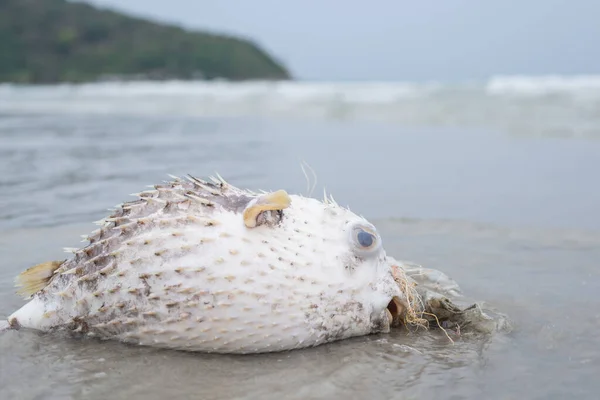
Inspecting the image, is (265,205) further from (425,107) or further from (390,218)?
(425,107)

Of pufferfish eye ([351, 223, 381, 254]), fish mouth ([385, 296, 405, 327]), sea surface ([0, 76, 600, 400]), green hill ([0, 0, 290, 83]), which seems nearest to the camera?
sea surface ([0, 76, 600, 400])

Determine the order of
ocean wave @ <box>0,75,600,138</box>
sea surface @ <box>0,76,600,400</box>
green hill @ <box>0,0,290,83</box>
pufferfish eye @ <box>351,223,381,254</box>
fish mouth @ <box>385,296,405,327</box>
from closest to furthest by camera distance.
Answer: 1. sea surface @ <box>0,76,600,400</box>
2. pufferfish eye @ <box>351,223,381,254</box>
3. fish mouth @ <box>385,296,405,327</box>
4. ocean wave @ <box>0,75,600,138</box>
5. green hill @ <box>0,0,290,83</box>

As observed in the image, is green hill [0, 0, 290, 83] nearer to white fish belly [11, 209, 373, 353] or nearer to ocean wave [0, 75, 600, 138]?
ocean wave [0, 75, 600, 138]

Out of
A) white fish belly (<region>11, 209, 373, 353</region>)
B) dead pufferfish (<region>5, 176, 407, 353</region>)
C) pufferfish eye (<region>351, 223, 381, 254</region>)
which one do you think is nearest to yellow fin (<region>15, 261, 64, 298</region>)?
dead pufferfish (<region>5, 176, 407, 353</region>)

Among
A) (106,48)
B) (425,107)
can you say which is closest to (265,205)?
(425,107)

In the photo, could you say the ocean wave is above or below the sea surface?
above

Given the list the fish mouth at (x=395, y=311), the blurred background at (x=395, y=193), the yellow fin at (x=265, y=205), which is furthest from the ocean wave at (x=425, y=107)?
the yellow fin at (x=265, y=205)

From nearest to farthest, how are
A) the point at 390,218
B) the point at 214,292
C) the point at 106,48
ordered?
the point at 214,292, the point at 390,218, the point at 106,48
